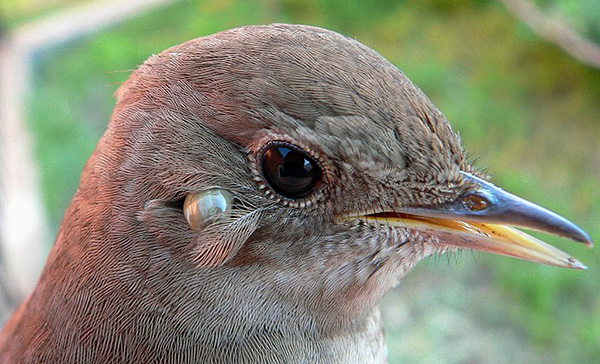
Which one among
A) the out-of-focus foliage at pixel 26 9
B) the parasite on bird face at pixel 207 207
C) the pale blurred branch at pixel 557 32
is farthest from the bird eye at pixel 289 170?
the out-of-focus foliage at pixel 26 9

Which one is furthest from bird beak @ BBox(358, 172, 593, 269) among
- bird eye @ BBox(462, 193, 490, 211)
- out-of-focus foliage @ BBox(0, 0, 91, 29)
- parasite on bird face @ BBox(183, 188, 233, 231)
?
out-of-focus foliage @ BBox(0, 0, 91, 29)

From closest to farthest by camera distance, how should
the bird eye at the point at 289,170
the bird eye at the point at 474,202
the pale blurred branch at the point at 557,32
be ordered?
the bird eye at the point at 289,170 < the bird eye at the point at 474,202 < the pale blurred branch at the point at 557,32

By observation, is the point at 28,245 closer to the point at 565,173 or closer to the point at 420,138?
the point at 420,138

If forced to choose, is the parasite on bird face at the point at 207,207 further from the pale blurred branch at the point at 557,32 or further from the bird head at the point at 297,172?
the pale blurred branch at the point at 557,32

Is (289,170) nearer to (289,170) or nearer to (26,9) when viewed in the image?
(289,170)

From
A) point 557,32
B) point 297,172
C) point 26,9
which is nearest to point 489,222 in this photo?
point 297,172

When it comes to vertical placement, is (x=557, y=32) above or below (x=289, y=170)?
above

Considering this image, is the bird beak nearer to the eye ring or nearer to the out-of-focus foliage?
the eye ring
